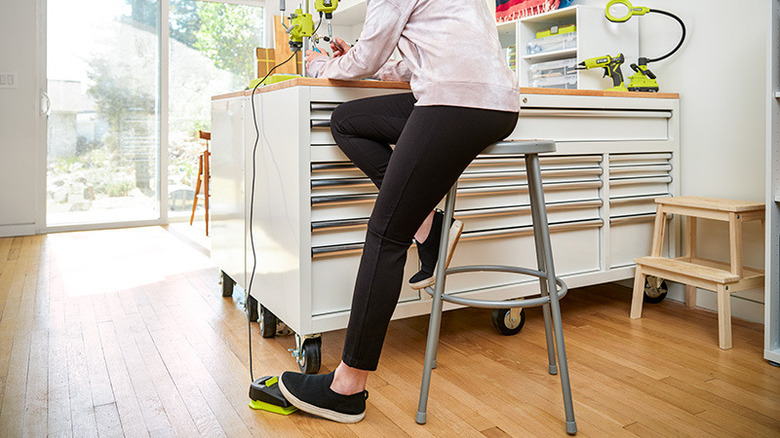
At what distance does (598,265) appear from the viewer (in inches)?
96.7

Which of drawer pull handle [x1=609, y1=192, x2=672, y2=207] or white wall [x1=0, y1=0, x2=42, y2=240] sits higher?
white wall [x1=0, y1=0, x2=42, y2=240]

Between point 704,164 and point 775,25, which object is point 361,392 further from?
point 704,164

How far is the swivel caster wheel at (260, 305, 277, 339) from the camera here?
7.14 ft

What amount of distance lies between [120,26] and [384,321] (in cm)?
449

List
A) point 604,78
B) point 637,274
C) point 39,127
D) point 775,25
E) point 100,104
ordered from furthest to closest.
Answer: point 100,104
point 39,127
point 604,78
point 637,274
point 775,25

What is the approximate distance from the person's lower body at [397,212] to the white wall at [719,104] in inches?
53.9

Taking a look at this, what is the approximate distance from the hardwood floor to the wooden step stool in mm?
132

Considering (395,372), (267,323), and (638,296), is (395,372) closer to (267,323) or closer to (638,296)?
(267,323)

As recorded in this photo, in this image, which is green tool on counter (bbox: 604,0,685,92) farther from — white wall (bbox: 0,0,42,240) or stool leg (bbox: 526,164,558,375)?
white wall (bbox: 0,0,42,240)

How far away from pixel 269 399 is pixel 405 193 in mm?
651

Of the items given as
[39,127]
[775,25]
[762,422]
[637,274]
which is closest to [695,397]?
[762,422]

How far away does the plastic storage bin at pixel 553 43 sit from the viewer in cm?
273

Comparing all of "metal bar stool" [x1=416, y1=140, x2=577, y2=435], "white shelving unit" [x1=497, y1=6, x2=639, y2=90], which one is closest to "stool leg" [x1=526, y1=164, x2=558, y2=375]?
"metal bar stool" [x1=416, y1=140, x2=577, y2=435]

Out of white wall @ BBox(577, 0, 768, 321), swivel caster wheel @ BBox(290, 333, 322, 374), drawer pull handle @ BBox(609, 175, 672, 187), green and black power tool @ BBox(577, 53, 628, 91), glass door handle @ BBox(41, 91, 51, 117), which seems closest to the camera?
swivel caster wheel @ BBox(290, 333, 322, 374)
